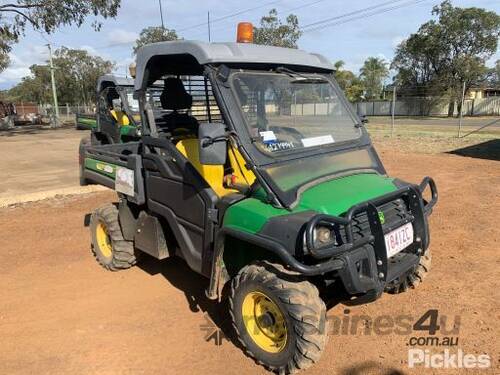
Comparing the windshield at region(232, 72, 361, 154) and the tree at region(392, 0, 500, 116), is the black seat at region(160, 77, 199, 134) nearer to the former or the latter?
the windshield at region(232, 72, 361, 154)

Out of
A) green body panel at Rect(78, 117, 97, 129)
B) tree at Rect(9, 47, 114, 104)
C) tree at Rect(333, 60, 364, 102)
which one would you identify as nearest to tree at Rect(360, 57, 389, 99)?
tree at Rect(333, 60, 364, 102)

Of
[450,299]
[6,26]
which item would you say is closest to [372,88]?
[6,26]

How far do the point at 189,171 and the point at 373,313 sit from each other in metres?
1.97

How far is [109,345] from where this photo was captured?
3361 mm

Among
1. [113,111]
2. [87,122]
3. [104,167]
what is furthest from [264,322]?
[87,122]

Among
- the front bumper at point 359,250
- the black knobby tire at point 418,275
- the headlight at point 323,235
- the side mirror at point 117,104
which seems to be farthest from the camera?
the side mirror at point 117,104

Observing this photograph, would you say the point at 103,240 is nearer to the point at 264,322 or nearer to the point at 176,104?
the point at 176,104

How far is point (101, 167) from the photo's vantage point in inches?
184

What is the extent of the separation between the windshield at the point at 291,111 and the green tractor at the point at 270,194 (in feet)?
0.04

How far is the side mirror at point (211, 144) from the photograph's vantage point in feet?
9.36

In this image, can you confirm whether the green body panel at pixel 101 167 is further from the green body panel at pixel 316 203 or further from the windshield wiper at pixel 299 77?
the windshield wiper at pixel 299 77

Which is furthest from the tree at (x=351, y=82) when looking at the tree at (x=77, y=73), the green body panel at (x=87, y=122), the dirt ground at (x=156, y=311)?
the dirt ground at (x=156, y=311)

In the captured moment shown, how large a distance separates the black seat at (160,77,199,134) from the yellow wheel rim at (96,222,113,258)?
153 centimetres

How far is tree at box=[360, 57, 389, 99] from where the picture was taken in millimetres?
52750
